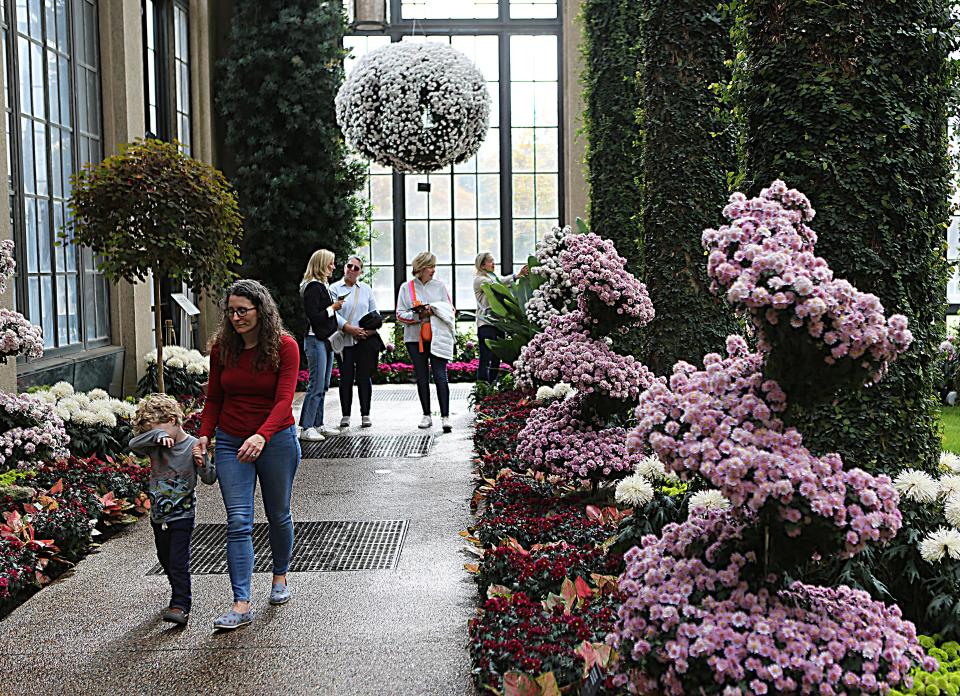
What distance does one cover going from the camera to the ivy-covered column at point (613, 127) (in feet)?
28.4

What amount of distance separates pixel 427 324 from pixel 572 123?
241 inches

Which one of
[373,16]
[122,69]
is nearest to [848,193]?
[373,16]

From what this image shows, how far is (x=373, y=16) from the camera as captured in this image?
30.8 ft

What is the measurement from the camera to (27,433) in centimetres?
528

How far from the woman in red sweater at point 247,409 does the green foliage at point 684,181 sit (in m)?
2.63

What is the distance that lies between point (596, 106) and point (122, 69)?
4088 millimetres

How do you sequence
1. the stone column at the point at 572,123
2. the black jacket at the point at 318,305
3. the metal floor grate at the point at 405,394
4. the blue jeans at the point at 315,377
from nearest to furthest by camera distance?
1. the black jacket at the point at 318,305
2. the blue jeans at the point at 315,377
3. the metal floor grate at the point at 405,394
4. the stone column at the point at 572,123

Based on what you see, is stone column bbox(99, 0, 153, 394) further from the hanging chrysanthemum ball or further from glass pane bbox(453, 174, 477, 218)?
glass pane bbox(453, 174, 477, 218)

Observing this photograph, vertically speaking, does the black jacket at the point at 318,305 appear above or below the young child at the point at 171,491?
above

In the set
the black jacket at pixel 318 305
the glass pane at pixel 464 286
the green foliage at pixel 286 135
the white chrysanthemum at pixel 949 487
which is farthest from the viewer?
the glass pane at pixel 464 286

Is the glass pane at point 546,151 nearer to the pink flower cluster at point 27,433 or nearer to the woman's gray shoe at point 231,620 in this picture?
the pink flower cluster at point 27,433

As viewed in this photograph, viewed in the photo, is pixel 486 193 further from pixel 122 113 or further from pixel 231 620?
pixel 231 620

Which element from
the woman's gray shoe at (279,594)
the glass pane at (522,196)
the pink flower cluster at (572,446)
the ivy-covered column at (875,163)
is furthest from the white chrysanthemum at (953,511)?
the glass pane at (522,196)

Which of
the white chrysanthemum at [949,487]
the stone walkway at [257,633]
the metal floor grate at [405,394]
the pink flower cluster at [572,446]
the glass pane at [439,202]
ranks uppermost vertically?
the glass pane at [439,202]
